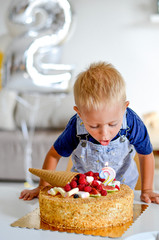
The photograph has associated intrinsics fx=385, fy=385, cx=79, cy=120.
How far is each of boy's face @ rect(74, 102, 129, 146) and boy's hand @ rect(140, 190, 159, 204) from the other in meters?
0.21

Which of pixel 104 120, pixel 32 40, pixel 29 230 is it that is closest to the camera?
pixel 29 230

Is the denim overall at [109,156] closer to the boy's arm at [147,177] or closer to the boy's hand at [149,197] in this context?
the boy's arm at [147,177]

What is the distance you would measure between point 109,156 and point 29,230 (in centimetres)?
48

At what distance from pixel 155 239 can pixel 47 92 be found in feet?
4.78

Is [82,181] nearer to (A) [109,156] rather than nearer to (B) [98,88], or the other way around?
(B) [98,88]

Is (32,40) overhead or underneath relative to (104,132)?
overhead

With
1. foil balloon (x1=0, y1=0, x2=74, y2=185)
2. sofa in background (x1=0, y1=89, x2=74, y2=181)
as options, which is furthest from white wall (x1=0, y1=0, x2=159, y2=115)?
foil balloon (x1=0, y1=0, x2=74, y2=185)

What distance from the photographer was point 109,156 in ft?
3.98

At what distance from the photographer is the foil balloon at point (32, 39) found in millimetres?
1826

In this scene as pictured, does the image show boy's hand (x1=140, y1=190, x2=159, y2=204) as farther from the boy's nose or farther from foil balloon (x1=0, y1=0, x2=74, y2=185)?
foil balloon (x1=0, y1=0, x2=74, y2=185)

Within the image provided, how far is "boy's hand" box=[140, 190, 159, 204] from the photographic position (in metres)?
1.02

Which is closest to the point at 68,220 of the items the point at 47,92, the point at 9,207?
the point at 9,207

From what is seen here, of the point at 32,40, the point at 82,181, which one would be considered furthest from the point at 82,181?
the point at 32,40

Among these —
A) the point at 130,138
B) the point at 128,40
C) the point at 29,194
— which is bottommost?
the point at 29,194
